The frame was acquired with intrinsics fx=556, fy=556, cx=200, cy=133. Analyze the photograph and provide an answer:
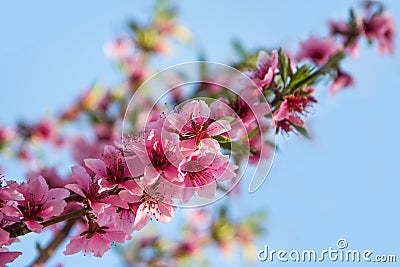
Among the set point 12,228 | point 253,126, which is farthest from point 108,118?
point 12,228

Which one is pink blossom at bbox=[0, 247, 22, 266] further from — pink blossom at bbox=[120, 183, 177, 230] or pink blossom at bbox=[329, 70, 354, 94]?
pink blossom at bbox=[329, 70, 354, 94]

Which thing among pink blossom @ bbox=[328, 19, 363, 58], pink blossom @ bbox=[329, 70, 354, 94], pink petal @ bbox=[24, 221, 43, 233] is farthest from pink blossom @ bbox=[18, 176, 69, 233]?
pink blossom @ bbox=[328, 19, 363, 58]

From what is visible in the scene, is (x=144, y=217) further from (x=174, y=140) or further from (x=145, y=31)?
(x=145, y=31)

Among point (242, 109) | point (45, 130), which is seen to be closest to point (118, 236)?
point (242, 109)

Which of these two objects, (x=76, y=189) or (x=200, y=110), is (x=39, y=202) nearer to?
(x=76, y=189)

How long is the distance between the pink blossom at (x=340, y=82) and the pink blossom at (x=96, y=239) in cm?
114

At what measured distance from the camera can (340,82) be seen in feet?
7.26

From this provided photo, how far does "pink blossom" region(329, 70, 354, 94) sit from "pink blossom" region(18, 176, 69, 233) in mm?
1210

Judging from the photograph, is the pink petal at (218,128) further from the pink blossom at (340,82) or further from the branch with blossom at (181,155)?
the pink blossom at (340,82)

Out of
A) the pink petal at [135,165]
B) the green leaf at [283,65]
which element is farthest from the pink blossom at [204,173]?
the green leaf at [283,65]

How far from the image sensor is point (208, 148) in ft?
4.50

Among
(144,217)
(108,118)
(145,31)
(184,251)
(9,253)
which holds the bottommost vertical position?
(9,253)

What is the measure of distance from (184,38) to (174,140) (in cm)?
247

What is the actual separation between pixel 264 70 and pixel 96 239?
732mm
